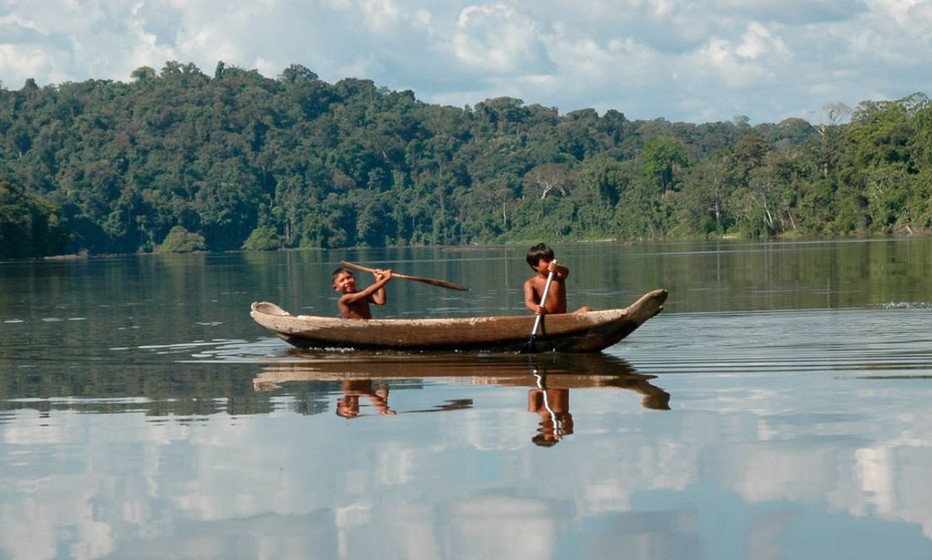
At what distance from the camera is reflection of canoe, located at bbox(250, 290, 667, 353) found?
47.8ft

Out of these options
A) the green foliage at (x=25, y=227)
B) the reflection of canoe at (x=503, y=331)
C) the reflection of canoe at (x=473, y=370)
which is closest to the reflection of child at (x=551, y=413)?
the reflection of canoe at (x=473, y=370)

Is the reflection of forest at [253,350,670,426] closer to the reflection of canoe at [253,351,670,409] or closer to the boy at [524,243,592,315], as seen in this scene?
the reflection of canoe at [253,351,670,409]

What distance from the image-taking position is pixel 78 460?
9.17m

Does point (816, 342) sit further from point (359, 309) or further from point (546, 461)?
point (546, 461)

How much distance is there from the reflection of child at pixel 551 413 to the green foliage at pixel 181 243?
115 m

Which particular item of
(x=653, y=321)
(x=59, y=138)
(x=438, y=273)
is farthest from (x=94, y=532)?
(x=59, y=138)

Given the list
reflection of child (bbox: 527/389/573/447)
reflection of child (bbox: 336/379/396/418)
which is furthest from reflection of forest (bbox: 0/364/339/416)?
reflection of child (bbox: 527/389/573/447)

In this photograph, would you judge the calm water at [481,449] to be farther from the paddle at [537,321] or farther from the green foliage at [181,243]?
the green foliage at [181,243]

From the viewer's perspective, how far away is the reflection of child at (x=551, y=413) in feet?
31.1

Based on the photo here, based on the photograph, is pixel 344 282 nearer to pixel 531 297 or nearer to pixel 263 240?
pixel 531 297

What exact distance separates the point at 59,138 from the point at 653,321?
135 metres

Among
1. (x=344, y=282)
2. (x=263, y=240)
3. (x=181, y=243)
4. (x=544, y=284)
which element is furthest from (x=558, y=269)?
(x=263, y=240)

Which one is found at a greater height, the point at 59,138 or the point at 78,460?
the point at 59,138

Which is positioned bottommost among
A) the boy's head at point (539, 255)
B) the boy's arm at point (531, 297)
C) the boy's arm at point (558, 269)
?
the boy's arm at point (531, 297)
